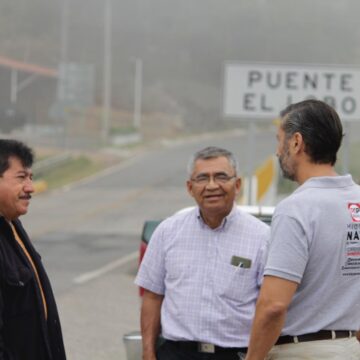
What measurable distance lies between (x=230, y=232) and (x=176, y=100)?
63.0m

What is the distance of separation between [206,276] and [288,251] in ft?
2.70

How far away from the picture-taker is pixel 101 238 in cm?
1644

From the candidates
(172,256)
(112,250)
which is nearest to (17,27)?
(112,250)

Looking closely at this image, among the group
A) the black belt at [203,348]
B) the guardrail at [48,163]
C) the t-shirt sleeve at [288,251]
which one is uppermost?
the t-shirt sleeve at [288,251]

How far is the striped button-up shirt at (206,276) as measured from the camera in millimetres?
3496

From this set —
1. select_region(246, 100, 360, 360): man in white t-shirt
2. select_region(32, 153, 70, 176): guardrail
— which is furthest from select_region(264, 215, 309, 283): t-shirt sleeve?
Result: select_region(32, 153, 70, 176): guardrail

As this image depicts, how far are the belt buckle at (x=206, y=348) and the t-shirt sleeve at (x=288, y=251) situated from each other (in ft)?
2.65

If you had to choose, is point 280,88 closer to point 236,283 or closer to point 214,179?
point 214,179

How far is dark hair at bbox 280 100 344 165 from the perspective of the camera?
284cm

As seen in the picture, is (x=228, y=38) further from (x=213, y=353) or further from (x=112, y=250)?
(x=213, y=353)

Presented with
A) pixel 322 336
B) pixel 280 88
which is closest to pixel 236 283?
pixel 322 336

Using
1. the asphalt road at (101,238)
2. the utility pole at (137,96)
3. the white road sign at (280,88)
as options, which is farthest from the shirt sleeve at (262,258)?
the utility pole at (137,96)

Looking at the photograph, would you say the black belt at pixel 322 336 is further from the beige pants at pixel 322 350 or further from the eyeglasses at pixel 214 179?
the eyeglasses at pixel 214 179

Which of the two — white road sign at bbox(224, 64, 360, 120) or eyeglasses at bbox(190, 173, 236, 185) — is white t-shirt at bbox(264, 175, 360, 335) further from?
white road sign at bbox(224, 64, 360, 120)
